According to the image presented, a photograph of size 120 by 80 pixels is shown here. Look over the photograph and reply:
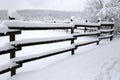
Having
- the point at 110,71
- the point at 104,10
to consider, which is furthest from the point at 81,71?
the point at 104,10

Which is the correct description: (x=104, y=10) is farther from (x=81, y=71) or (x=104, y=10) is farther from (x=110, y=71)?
(x=81, y=71)

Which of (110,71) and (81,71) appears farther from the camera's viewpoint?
(110,71)

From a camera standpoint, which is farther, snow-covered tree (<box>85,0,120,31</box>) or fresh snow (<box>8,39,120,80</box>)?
snow-covered tree (<box>85,0,120,31</box>)

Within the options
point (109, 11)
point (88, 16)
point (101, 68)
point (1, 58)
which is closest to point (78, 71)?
point (101, 68)

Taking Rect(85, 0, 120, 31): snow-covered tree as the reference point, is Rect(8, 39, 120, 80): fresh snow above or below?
below

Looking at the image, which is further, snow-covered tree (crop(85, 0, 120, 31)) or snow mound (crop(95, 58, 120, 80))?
snow-covered tree (crop(85, 0, 120, 31))

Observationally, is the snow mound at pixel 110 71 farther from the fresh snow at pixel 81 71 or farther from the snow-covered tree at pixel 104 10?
the snow-covered tree at pixel 104 10

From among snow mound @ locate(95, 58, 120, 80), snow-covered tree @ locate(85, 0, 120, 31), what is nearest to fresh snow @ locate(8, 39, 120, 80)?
snow mound @ locate(95, 58, 120, 80)

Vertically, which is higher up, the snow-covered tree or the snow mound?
the snow-covered tree

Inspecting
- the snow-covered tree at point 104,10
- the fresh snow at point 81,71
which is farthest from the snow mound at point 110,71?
the snow-covered tree at point 104,10

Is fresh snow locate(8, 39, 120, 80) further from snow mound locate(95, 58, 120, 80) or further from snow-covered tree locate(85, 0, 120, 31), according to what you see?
snow-covered tree locate(85, 0, 120, 31)

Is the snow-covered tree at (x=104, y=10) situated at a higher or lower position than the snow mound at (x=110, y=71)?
higher

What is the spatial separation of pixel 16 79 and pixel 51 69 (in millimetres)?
1090

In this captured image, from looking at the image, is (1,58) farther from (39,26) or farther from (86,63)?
(86,63)
